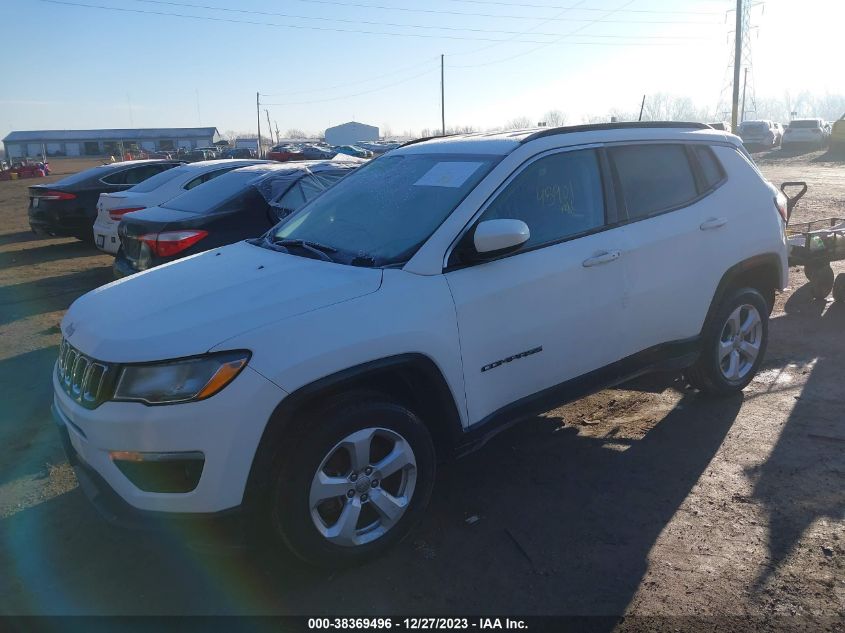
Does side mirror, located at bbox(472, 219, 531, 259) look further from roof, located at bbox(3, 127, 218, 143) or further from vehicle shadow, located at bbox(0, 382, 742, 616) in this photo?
roof, located at bbox(3, 127, 218, 143)

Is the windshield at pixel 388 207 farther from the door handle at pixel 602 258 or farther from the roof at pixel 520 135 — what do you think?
the door handle at pixel 602 258

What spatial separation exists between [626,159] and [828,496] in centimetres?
221

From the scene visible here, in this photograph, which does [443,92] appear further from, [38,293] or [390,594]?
[390,594]

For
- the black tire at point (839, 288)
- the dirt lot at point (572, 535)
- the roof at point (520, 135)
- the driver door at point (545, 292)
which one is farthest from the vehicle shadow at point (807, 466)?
the roof at point (520, 135)

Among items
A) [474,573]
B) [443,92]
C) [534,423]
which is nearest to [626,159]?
[534,423]

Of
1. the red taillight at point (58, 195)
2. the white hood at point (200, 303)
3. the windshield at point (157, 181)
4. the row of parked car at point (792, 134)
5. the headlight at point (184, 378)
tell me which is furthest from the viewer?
the row of parked car at point (792, 134)

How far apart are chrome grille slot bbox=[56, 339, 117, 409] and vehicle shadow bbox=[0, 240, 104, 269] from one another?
9850mm

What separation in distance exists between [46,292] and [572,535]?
27.7ft

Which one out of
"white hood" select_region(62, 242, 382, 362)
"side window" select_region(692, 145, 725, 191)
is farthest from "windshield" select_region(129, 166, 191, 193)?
"side window" select_region(692, 145, 725, 191)

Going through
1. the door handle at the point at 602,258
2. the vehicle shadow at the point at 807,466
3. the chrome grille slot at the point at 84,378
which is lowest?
the vehicle shadow at the point at 807,466

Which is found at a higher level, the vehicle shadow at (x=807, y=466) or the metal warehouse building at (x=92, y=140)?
the metal warehouse building at (x=92, y=140)

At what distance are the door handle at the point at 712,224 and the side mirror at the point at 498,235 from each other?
172 centimetres

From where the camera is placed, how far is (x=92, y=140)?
323 feet

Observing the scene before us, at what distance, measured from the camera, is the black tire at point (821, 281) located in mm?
7488
